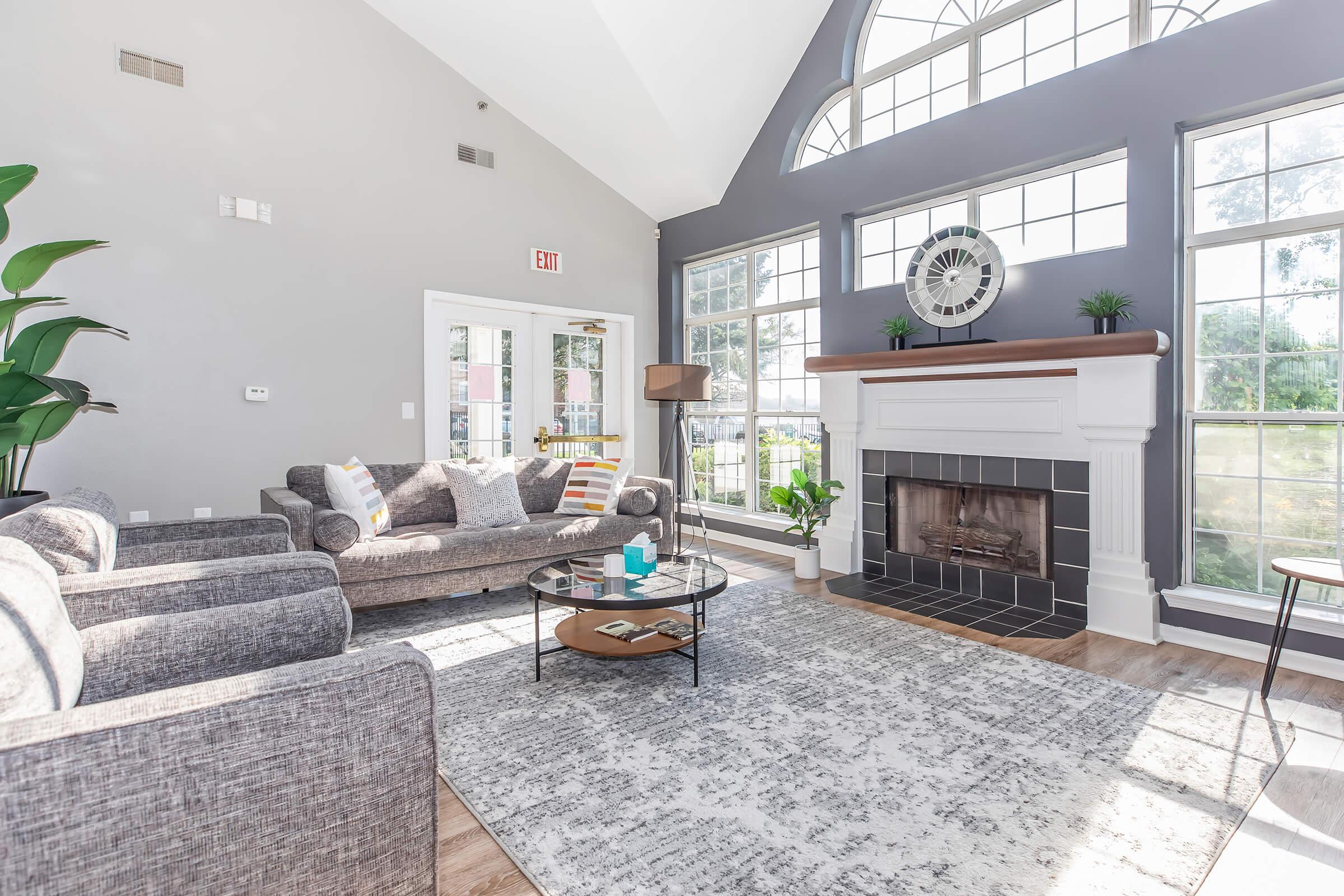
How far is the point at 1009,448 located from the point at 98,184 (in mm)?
5527

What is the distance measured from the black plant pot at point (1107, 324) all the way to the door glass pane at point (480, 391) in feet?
13.6

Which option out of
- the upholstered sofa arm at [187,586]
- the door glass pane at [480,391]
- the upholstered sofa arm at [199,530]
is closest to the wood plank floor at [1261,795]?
the upholstered sofa arm at [187,586]

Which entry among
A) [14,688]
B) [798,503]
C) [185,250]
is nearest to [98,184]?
[185,250]

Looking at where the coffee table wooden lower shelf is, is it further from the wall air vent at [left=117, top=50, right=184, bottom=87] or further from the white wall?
the wall air vent at [left=117, top=50, right=184, bottom=87]

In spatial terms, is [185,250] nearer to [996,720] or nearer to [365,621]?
[365,621]

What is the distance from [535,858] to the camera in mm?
1775

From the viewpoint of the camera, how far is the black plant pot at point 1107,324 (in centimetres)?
344

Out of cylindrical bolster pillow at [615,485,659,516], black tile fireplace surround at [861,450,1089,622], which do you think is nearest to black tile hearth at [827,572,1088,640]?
black tile fireplace surround at [861,450,1089,622]

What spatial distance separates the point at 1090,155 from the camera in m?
3.79

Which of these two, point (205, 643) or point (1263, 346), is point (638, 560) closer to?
point (205, 643)

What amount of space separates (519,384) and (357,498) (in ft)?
7.30

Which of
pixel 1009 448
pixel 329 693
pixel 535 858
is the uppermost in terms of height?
pixel 1009 448

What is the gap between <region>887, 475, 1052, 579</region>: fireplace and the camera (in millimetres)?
3990

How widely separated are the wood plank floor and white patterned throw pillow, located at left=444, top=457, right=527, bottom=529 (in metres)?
2.10
